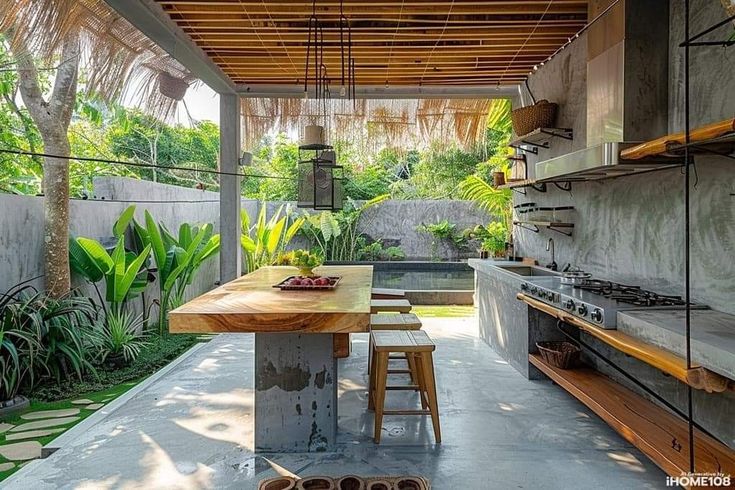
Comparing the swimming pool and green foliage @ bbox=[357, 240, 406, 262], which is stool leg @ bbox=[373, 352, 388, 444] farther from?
green foliage @ bbox=[357, 240, 406, 262]

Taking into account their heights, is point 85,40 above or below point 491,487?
above

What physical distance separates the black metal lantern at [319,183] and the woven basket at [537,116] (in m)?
1.97

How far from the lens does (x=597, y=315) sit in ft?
9.53

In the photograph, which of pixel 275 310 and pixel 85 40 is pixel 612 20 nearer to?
pixel 275 310

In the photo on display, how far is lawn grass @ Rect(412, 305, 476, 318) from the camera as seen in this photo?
7734 mm

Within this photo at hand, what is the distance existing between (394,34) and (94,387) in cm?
384

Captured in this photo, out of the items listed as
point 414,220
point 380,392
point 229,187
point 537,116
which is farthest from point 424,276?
point 380,392

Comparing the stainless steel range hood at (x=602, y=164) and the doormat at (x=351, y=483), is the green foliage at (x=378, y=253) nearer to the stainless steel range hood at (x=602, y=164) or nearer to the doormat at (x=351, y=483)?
the stainless steel range hood at (x=602, y=164)

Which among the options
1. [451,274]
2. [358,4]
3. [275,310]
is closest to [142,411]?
[275,310]

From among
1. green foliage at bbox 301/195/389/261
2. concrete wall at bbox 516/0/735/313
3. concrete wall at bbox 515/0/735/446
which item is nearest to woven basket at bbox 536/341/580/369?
concrete wall at bbox 515/0/735/446

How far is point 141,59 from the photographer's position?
4945mm

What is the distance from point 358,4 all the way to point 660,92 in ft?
7.33

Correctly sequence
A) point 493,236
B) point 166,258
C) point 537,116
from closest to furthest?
point 537,116 < point 166,258 < point 493,236

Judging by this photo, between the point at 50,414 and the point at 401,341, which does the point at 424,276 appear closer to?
the point at 401,341
